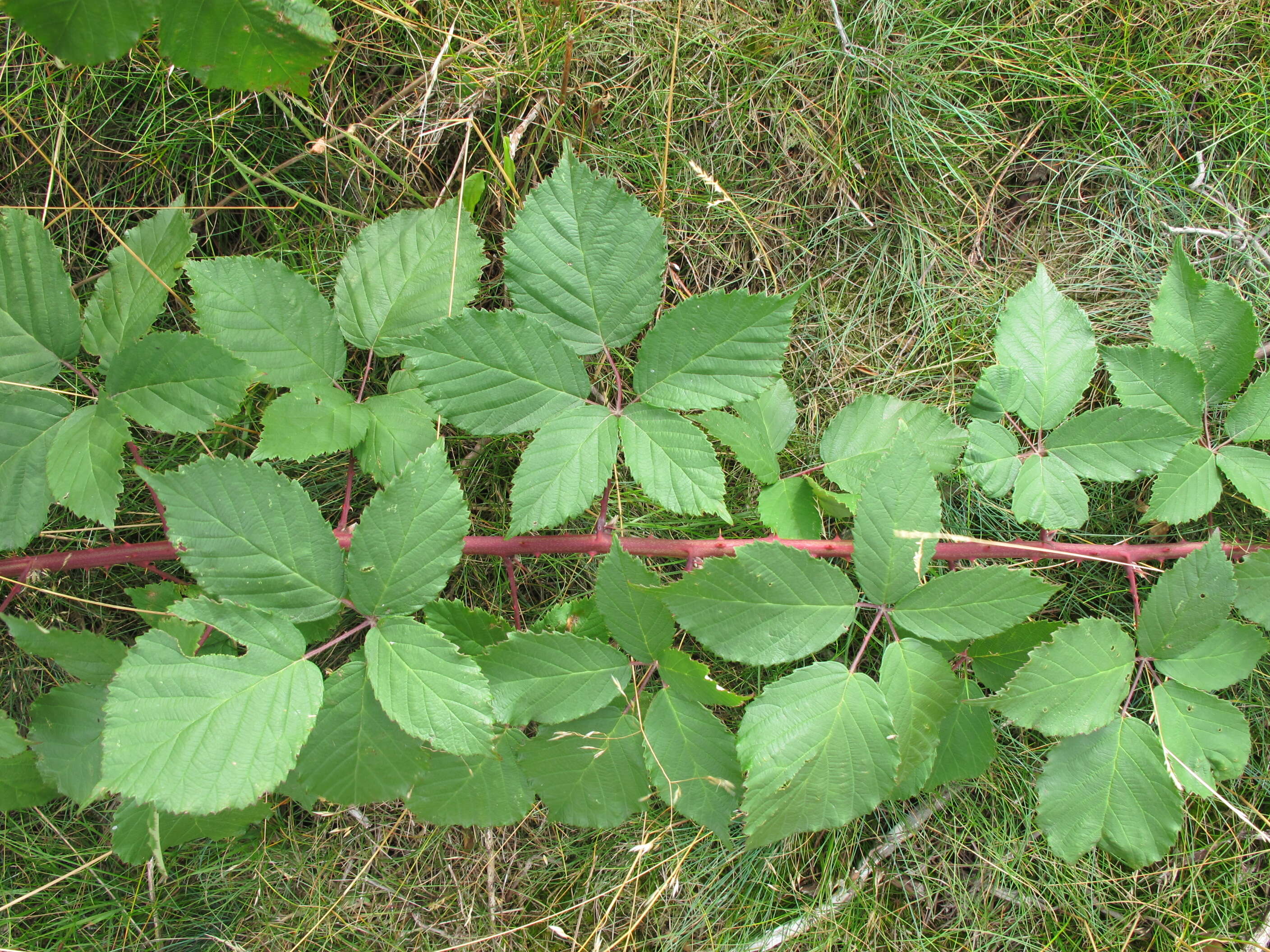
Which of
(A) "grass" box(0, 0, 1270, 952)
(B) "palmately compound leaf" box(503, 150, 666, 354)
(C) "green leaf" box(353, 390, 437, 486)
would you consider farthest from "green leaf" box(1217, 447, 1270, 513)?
(C) "green leaf" box(353, 390, 437, 486)

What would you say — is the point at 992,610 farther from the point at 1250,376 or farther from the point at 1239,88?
the point at 1239,88

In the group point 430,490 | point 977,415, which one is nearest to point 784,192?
point 977,415

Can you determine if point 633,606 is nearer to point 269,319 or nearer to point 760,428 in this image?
point 760,428

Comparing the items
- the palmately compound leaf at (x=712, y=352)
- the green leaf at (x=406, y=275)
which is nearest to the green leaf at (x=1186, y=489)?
the palmately compound leaf at (x=712, y=352)

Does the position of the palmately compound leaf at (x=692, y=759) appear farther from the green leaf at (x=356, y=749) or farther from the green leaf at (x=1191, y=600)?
the green leaf at (x=1191, y=600)

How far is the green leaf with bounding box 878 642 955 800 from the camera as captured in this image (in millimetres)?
1531

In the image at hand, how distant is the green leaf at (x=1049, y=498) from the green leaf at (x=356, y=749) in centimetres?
134

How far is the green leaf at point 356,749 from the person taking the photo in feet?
4.91

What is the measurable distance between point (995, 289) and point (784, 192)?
598 millimetres

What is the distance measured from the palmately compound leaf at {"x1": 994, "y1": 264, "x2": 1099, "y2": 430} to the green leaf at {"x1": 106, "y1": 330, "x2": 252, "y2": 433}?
160 centimetres

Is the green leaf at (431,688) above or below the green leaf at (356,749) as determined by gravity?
above

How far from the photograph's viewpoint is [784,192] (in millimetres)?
2000

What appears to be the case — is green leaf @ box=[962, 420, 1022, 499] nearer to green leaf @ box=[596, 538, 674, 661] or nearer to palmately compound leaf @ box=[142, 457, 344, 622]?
green leaf @ box=[596, 538, 674, 661]

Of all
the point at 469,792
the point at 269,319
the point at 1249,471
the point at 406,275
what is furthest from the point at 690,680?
the point at 1249,471
